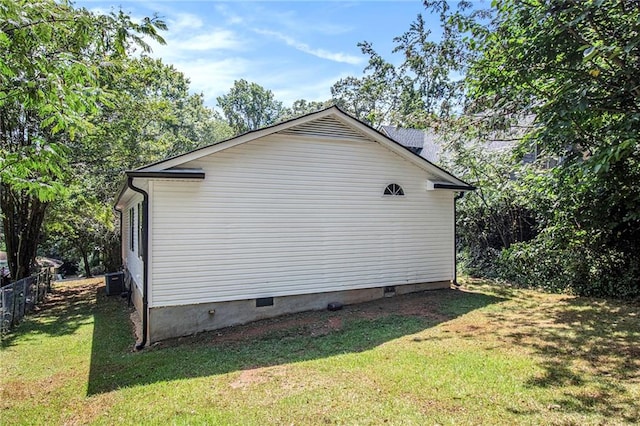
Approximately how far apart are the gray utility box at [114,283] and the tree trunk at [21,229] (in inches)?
102

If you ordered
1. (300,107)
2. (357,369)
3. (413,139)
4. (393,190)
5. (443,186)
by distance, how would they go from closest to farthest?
(357,369) → (393,190) → (443,186) → (413,139) → (300,107)

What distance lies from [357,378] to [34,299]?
447 inches

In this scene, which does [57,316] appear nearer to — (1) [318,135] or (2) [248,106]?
(1) [318,135]

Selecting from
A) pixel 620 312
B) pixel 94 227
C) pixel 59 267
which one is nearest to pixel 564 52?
pixel 620 312

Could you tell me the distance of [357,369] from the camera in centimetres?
528

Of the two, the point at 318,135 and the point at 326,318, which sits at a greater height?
the point at 318,135

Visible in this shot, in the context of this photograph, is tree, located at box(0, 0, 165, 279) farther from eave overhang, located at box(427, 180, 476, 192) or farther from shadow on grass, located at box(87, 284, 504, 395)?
eave overhang, located at box(427, 180, 476, 192)

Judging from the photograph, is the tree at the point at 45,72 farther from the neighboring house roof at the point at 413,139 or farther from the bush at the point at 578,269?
the neighboring house roof at the point at 413,139

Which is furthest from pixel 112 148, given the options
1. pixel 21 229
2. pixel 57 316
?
pixel 57 316

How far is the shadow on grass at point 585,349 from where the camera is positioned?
4.07 metres

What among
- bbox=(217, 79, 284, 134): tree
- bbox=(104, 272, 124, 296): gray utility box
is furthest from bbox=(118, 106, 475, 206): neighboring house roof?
bbox=(217, 79, 284, 134): tree

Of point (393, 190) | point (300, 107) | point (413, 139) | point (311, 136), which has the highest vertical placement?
point (300, 107)

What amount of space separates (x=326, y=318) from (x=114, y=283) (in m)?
8.63

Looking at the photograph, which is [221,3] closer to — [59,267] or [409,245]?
[409,245]
